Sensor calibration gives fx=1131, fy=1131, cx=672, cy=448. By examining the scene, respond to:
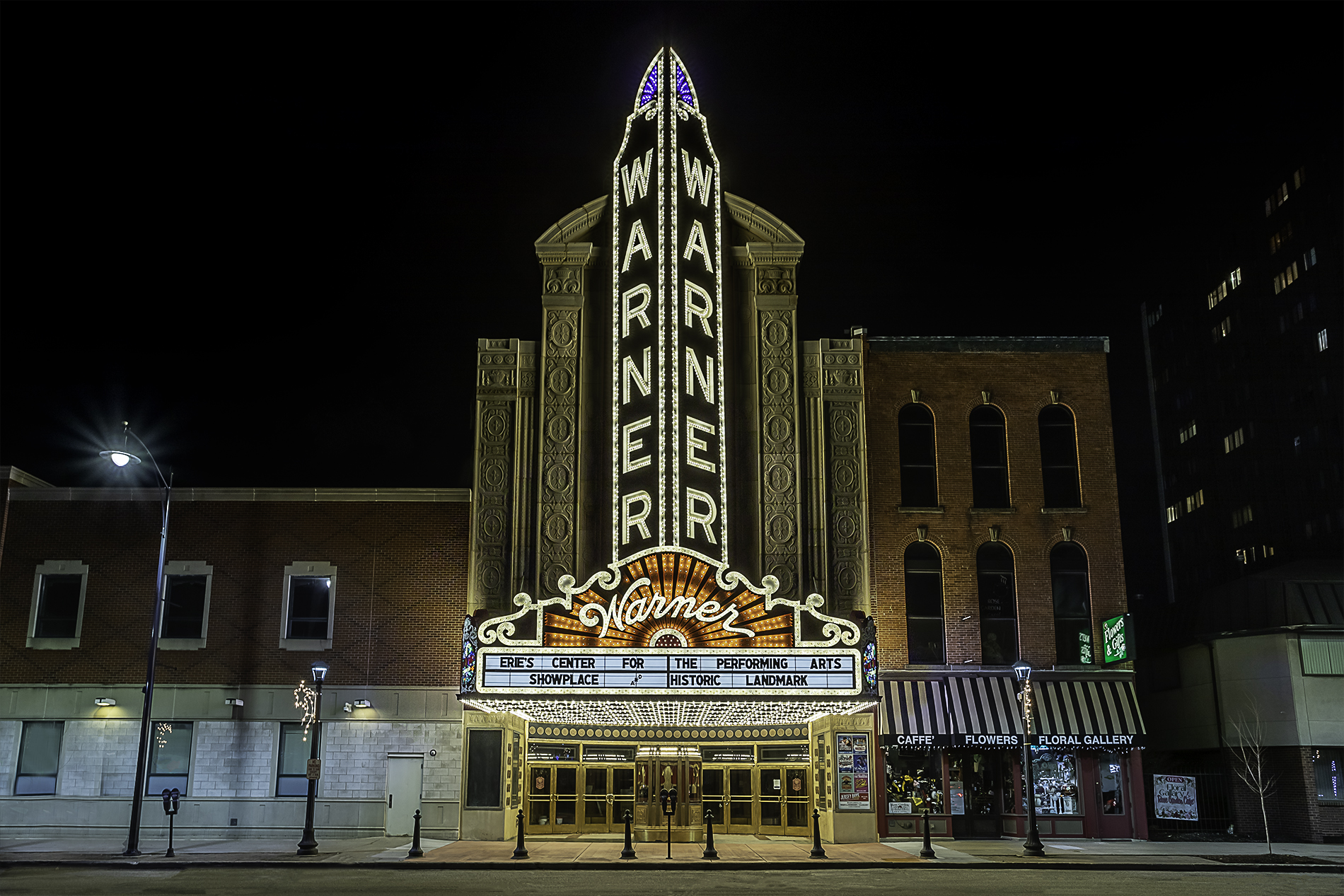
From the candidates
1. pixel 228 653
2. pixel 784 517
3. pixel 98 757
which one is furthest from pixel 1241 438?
pixel 98 757

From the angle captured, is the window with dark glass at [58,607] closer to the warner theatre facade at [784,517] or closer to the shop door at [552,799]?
the warner theatre facade at [784,517]

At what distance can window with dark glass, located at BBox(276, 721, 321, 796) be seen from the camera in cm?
3222

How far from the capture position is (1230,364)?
360ft

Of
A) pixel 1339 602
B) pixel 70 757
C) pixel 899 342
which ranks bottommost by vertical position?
pixel 70 757

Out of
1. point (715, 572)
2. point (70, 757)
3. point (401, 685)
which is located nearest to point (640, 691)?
point (715, 572)

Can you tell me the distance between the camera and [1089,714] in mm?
32250

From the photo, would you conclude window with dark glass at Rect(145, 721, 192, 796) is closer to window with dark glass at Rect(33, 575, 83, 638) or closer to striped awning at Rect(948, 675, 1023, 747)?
window with dark glass at Rect(33, 575, 83, 638)

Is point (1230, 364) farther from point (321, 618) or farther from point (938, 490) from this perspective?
point (321, 618)

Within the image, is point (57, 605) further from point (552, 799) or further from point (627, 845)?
point (627, 845)

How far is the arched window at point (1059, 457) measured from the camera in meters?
35.1

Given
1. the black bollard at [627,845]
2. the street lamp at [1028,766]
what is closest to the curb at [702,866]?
the black bollard at [627,845]

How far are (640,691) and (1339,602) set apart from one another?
71.3ft

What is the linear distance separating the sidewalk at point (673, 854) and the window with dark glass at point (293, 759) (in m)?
1.54

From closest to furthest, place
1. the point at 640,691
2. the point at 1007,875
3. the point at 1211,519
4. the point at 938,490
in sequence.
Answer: the point at 1007,875
the point at 640,691
the point at 938,490
the point at 1211,519
